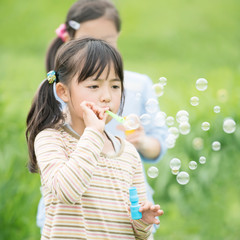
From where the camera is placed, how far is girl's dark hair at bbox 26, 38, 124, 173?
149cm

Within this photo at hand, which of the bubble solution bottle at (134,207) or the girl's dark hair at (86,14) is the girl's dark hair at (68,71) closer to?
the bubble solution bottle at (134,207)

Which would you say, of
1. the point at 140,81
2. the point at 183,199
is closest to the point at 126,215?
the point at 140,81

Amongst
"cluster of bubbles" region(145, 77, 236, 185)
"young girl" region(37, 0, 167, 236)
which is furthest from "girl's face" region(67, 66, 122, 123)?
"young girl" region(37, 0, 167, 236)

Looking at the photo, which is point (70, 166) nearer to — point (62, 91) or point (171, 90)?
point (62, 91)

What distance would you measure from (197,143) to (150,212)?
1636 millimetres

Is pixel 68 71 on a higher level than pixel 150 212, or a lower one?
higher

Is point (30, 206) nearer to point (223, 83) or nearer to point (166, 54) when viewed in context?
point (223, 83)

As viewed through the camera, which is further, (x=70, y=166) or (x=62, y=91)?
(x=62, y=91)

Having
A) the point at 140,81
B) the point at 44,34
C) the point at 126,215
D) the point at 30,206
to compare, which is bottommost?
the point at 30,206

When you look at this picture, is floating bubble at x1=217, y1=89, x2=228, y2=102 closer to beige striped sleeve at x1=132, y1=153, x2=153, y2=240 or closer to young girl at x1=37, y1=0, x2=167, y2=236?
young girl at x1=37, y1=0, x2=167, y2=236

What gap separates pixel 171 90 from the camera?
3.83 meters

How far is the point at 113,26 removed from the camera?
2.14 metres

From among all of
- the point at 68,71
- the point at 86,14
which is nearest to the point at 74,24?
the point at 86,14

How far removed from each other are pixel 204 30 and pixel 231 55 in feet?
1.66
